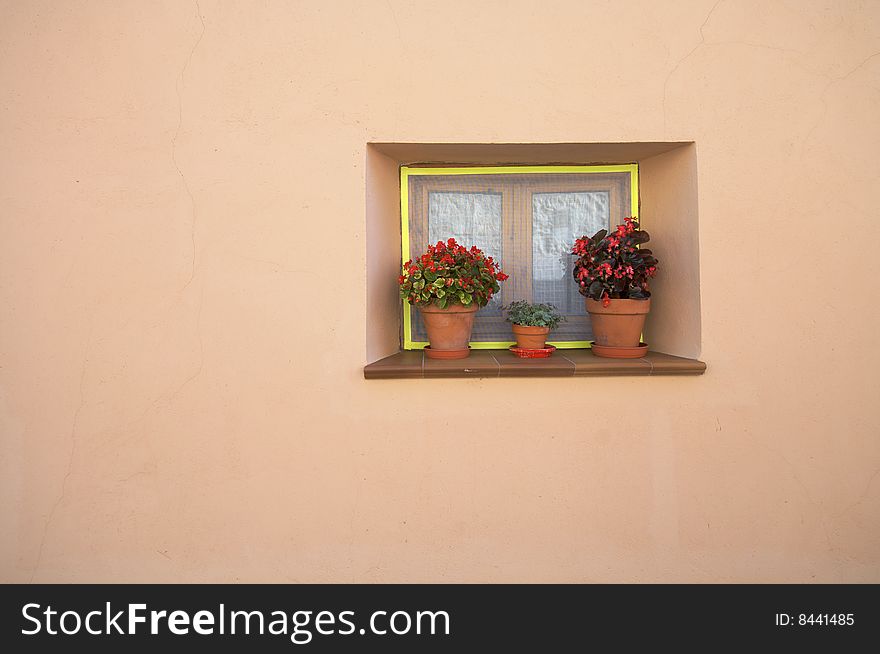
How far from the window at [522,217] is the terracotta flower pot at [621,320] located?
0.22m

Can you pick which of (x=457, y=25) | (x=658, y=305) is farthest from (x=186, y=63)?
(x=658, y=305)

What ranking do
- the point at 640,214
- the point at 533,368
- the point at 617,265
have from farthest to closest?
1. the point at 640,214
2. the point at 617,265
3. the point at 533,368

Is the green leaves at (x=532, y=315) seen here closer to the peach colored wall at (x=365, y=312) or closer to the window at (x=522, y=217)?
the window at (x=522, y=217)

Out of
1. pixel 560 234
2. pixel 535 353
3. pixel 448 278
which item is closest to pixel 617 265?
pixel 560 234

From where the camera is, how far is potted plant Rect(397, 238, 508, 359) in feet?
6.46

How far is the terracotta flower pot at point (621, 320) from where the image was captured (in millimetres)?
2010

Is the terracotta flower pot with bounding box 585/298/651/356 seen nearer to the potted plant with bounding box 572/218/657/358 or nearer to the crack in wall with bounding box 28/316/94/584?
the potted plant with bounding box 572/218/657/358

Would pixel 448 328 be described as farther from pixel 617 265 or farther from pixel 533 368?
pixel 617 265

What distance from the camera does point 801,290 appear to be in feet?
6.26

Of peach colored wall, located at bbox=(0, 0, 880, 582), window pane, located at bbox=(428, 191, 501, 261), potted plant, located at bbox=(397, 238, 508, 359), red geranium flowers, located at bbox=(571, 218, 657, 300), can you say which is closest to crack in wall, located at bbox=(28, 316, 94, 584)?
peach colored wall, located at bbox=(0, 0, 880, 582)

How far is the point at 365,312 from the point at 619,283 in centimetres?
102

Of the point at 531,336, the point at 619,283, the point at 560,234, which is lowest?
the point at 531,336

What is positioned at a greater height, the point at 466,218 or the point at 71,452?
the point at 466,218

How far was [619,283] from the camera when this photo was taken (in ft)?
6.63
